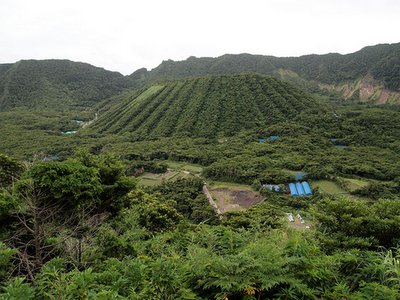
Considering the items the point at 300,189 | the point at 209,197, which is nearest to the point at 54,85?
the point at 209,197

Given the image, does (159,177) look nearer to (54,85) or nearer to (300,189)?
(300,189)

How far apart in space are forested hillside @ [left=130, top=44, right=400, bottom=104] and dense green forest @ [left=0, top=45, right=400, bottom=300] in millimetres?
1522

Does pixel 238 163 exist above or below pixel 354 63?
below

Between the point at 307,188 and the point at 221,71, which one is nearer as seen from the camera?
the point at 307,188

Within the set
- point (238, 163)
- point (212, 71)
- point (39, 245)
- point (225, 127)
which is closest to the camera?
point (39, 245)

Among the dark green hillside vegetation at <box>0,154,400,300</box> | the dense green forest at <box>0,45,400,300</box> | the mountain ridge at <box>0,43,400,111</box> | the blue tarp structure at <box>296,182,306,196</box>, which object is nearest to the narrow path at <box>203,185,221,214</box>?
the dense green forest at <box>0,45,400,300</box>

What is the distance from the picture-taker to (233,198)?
2967cm

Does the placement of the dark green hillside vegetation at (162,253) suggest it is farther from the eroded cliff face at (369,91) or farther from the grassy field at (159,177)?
the eroded cliff face at (369,91)

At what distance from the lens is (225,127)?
2486 inches

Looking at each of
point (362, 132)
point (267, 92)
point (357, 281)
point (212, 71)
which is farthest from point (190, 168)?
point (212, 71)

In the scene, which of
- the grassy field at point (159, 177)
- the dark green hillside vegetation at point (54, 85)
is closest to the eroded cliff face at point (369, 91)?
the grassy field at point (159, 177)

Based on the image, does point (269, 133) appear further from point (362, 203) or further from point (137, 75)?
point (137, 75)

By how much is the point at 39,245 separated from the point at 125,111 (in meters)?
79.8

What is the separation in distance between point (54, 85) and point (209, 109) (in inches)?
4515
